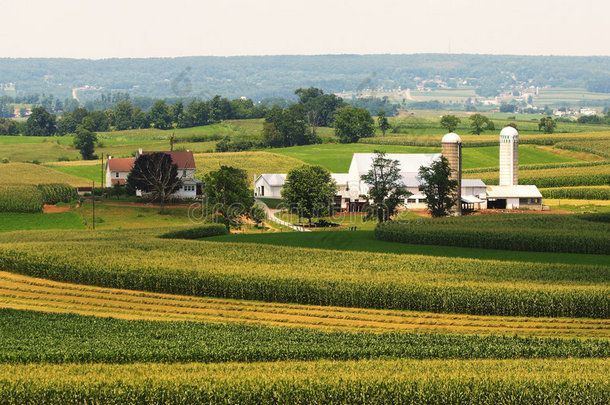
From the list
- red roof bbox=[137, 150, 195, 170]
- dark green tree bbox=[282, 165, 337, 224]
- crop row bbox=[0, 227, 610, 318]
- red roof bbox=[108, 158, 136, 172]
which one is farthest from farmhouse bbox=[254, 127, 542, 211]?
crop row bbox=[0, 227, 610, 318]

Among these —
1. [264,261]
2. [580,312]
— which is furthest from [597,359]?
[264,261]

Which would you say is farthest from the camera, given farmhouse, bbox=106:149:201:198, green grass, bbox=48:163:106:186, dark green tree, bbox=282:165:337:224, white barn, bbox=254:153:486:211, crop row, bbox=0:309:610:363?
green grass, bbox=48:163:106:186

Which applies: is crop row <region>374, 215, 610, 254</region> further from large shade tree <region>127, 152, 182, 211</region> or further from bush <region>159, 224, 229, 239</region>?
large shade tree <region>127, 152, 182, 211</region>

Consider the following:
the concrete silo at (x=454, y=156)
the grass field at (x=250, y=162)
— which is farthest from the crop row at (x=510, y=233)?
the grass field at (x=250, y=162)

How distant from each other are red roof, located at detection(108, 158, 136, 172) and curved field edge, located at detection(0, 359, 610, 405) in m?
92.7

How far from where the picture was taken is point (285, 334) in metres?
41.2

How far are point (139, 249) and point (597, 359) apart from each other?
3790 cm

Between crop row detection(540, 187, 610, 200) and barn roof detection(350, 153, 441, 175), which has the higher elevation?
barn roof detection(350, 153, 441, 175)

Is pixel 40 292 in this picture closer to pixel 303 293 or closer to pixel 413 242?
pixel 303 293

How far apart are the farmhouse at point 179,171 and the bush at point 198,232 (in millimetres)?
34077

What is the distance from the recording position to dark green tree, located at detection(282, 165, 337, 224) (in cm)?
9681

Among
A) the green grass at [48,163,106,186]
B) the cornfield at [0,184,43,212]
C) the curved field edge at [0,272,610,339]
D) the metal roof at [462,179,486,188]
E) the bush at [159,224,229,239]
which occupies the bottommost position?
the curved field edge at [0,272,610,339]

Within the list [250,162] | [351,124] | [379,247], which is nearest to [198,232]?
[379,247]

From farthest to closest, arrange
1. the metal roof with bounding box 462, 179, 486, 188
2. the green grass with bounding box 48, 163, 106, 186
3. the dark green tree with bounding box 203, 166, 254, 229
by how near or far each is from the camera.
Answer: the green grass with bounding box 48, 163, 106, 186
the metal roof with bounding box 462, 179, 486, 188
the dark green tree with bounding box 203, 166, 254, 229
